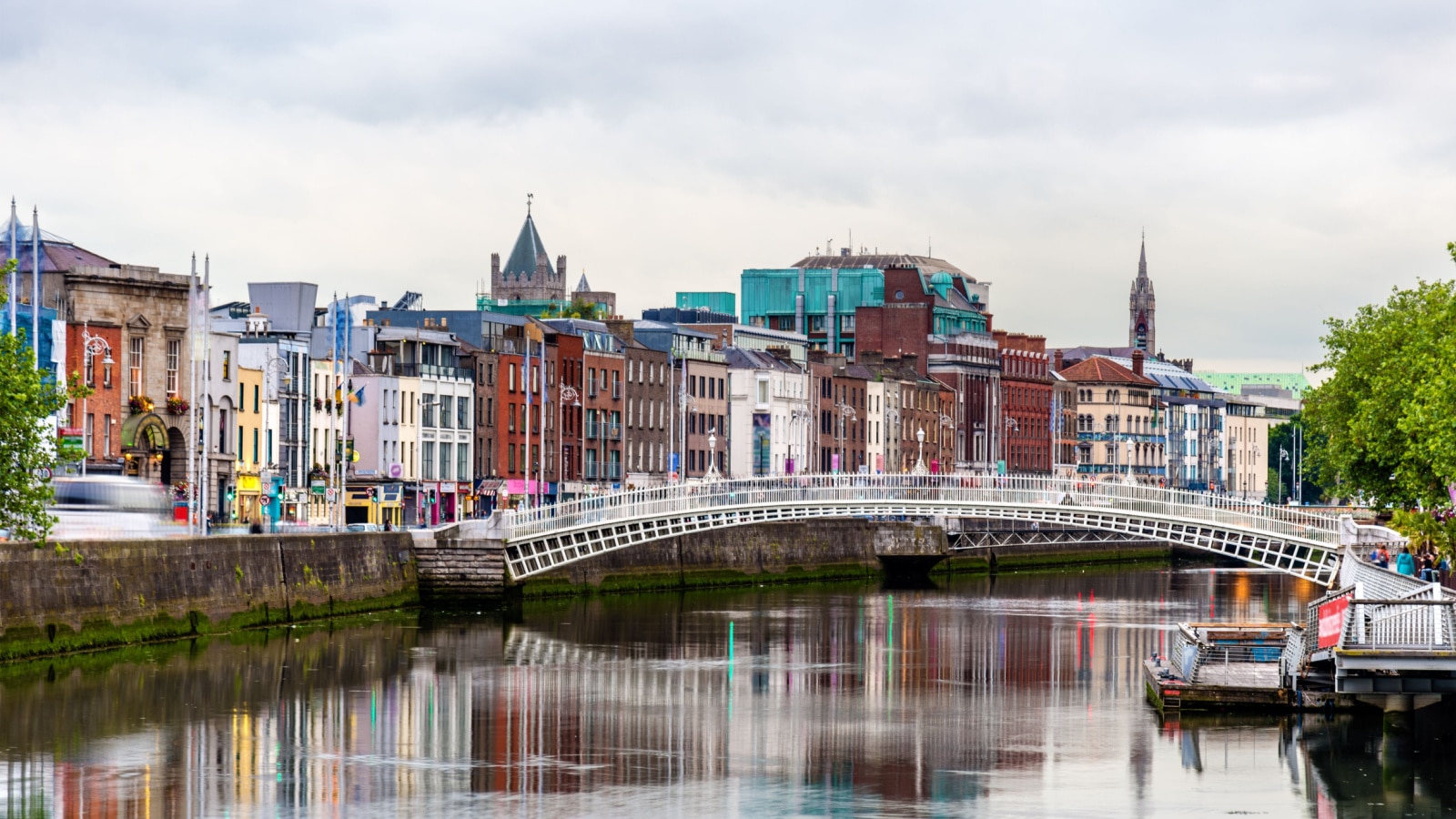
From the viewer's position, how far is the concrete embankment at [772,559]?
7900 centimetres

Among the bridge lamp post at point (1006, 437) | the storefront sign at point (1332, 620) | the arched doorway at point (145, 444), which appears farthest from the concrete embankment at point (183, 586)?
the bridge lamp post at point (1006, 437)

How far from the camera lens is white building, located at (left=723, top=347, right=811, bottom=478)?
123750 mm

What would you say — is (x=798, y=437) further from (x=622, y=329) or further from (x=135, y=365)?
(x=135, y=365)

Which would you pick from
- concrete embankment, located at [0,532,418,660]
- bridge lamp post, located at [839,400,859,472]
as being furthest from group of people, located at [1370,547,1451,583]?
bridge lamp post, located at [839,400,859,472]

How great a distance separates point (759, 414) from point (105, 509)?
69.3 meters

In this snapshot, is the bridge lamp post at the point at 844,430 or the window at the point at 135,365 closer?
the window at the point at 135,365

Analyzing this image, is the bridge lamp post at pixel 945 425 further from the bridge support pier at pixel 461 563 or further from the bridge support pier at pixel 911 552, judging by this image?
the bridge support pier at pixel 461 563

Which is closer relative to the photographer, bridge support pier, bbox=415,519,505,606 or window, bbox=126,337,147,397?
bridge support pier, bbox=415,519,505,606

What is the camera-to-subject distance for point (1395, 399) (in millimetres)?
68812

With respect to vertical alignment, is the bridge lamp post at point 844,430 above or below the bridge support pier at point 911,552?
above

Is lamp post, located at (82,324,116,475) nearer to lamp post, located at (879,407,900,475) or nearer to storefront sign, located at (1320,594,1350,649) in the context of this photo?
storefront sign, located at (1320,594,1350,649)

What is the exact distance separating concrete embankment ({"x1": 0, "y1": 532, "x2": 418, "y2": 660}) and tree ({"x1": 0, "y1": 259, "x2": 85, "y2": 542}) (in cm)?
243

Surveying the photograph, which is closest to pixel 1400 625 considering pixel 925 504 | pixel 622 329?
pixel 925 504

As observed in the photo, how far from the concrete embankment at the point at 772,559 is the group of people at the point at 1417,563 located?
989 inches
